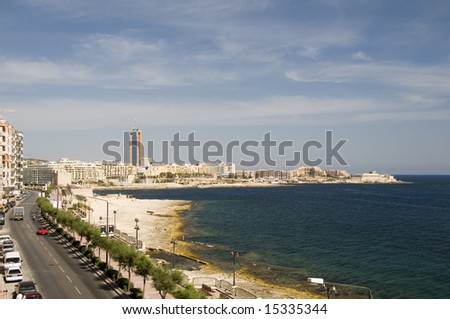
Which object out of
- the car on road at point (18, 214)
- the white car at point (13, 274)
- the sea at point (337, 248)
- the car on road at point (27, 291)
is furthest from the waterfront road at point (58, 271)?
the car on road at point (18, 214)

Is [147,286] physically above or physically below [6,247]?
below

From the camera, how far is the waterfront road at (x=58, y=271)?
20.8 meters

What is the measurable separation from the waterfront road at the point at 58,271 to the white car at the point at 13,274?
346 millimetres

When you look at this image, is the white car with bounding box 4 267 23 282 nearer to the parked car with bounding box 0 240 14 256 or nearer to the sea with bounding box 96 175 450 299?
the parked car with bounding box 0 240 14 256

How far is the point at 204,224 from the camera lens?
209 feet

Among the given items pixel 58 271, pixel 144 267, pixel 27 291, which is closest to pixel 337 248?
pixel 58 271

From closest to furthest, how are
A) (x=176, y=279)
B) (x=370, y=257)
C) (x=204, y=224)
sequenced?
(x=176, y=279) → (x=370, y=257) → (x=204, y=224)

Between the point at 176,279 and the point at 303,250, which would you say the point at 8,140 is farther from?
the point at 176,279

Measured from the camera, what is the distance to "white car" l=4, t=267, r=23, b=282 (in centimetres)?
2256

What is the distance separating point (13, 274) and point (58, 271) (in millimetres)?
2677

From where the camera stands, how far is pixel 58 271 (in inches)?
984

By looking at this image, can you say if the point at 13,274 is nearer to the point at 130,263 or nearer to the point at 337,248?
the point at 130,263
